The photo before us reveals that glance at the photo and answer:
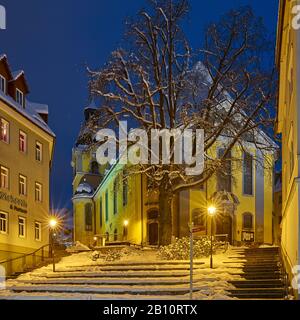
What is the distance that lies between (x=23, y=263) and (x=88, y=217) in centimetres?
3319

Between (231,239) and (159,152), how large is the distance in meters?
12.3

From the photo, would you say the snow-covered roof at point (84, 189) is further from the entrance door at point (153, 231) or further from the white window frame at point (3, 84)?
the white window frame at point (3, 84)

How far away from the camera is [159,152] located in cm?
2752

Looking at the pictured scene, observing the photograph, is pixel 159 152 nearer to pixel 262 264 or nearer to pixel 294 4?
pixel 262 264

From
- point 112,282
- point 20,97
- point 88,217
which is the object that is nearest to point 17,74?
point 20,97

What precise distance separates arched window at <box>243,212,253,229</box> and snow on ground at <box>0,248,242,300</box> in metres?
13.6

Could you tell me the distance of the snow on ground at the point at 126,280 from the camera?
18094mm

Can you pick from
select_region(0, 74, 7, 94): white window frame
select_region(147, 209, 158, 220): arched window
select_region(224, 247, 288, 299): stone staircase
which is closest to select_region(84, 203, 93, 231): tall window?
select_region(147, 209, 158, 220): arched window

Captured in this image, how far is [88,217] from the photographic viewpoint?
61844mm

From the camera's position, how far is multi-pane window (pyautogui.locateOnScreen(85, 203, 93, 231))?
200 ft

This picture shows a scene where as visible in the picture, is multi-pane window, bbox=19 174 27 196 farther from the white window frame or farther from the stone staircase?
the stone staircase

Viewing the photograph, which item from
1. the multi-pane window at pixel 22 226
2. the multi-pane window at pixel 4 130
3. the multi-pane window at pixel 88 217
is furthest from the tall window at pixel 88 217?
the multi-pane window at pixel 4 130

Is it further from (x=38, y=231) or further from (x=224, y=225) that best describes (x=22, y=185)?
(x=224, y=225)

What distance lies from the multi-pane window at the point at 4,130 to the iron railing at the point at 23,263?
5.46m
